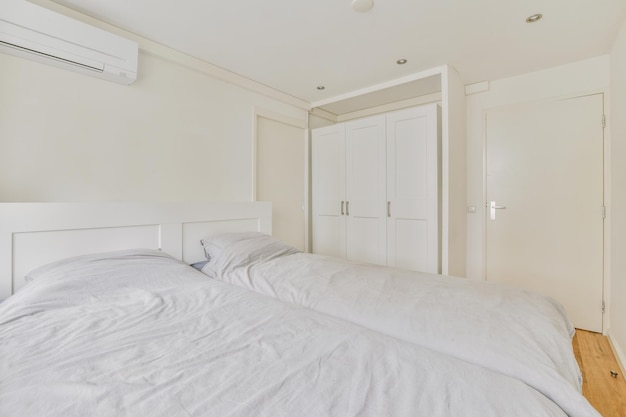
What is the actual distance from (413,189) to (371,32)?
1.45 metres

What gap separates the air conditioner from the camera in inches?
62.8

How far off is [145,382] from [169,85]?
2.26m

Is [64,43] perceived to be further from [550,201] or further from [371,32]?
[550,201]

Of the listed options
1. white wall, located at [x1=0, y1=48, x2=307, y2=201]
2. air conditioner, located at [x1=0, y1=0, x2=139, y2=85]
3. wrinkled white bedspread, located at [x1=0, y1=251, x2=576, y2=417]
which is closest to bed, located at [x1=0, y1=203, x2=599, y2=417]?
wrinkled white bedspread, located at [x1=0, y1=251, x2=576, y2=417]

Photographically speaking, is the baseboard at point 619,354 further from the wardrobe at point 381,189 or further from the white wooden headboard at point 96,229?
the white wooden headboard at point 96,229

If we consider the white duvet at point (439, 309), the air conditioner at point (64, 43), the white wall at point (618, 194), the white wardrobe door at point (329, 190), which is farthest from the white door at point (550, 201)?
the air conditioner at point (64, 43)

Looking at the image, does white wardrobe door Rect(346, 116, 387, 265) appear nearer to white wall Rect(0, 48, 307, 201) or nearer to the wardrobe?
the wardrobe

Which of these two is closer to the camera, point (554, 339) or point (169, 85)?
point (554, 339)

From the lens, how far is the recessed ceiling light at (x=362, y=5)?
5.87ft

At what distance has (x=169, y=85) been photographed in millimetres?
2367

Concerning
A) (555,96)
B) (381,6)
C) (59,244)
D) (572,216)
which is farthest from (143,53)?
(572,216)

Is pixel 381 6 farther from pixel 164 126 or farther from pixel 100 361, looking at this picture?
pixel 100 361

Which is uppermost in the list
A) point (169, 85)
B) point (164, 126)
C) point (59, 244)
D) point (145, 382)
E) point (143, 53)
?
point (143, 53)

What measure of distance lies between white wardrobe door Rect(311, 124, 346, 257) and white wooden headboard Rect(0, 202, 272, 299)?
4.12ft
